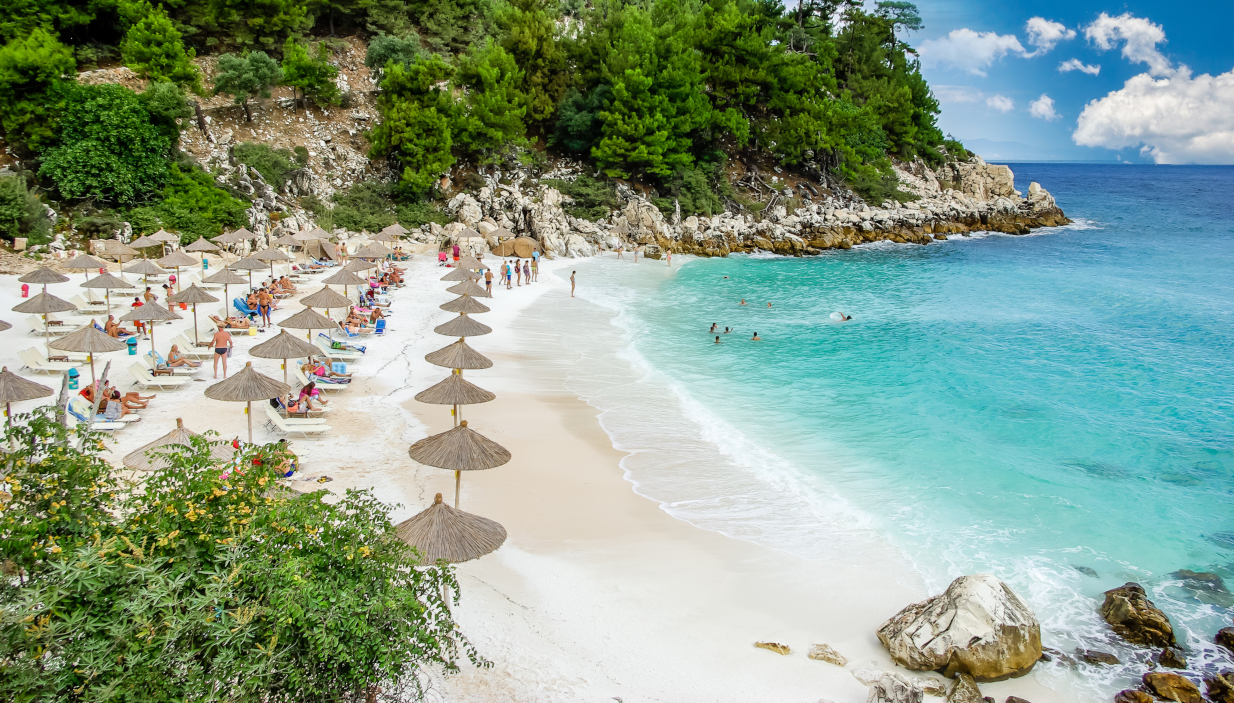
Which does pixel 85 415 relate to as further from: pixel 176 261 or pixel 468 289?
pixel 468 289

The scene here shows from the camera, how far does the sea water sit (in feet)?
38.2

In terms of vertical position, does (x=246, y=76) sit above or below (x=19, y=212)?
above

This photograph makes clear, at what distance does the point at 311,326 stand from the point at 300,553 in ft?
38.4

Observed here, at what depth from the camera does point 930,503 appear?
13.4 metres

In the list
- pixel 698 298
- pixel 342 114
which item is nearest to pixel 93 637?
pixel 698 298

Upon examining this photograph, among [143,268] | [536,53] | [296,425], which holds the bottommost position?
[296,425]

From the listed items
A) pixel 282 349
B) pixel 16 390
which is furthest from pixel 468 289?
pixel 16 390

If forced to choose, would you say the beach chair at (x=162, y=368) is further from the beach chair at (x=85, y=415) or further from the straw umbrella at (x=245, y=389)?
the straw umbrella at (x=245, y=389)

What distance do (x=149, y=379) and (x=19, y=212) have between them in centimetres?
1681

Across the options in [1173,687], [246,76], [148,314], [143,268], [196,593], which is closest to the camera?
[196,593]

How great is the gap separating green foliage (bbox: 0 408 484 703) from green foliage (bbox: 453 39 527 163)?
38.1m

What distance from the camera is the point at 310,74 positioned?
40.0m

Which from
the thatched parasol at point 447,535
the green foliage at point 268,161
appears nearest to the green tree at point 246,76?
the green foliage at point 268,161

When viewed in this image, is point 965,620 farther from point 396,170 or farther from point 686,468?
point 396,170
